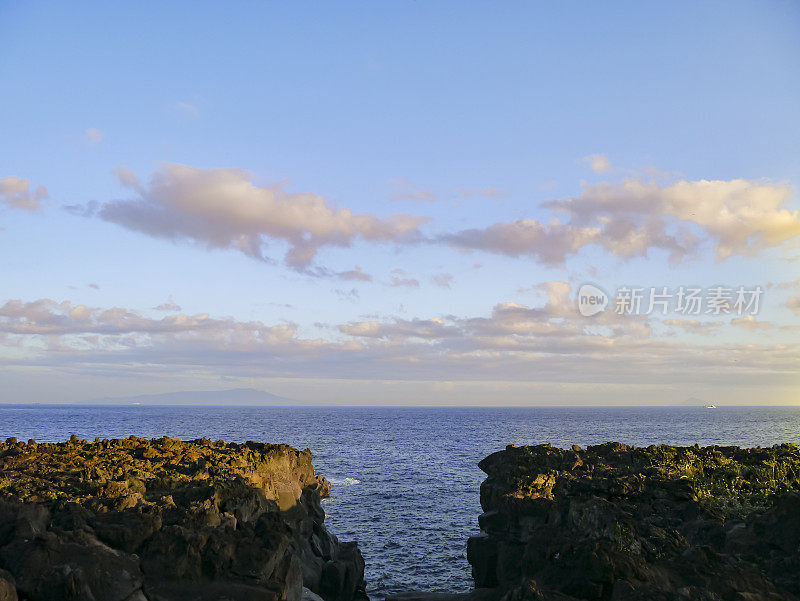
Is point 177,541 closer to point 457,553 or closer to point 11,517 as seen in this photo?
point 11,517

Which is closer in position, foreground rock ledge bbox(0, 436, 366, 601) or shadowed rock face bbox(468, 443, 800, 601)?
shadowed rock face bbox(468, 443, 800, 601)

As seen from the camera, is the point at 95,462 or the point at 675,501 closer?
the point at 675,501

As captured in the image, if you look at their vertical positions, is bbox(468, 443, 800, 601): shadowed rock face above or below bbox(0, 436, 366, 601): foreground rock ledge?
above

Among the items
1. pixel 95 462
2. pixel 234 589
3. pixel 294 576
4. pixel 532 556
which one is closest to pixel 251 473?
pixel 95 462

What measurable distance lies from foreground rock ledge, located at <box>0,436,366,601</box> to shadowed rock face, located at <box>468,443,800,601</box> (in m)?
9.17

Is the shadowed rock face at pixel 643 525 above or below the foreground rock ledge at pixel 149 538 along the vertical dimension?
above

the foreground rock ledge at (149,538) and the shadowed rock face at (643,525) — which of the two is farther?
the foreground rock ledge at (149,538)

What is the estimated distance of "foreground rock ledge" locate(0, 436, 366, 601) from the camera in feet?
59.8

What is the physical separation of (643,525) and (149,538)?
59.0ft

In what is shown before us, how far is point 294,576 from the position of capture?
22875mm

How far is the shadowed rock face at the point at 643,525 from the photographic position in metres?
15.7

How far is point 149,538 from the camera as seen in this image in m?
21.2

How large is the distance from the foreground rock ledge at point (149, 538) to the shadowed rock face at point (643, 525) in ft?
30.1

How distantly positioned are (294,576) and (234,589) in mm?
3852
